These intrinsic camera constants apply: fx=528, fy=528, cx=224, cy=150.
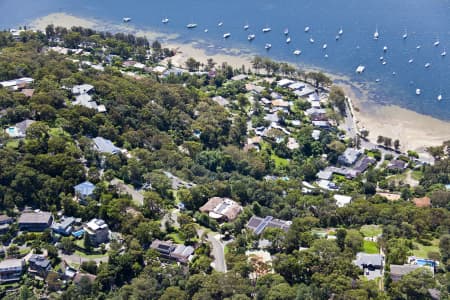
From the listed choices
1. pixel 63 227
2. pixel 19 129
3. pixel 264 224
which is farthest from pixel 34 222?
Answer: pixel 264 224

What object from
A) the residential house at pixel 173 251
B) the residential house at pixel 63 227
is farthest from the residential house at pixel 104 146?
the residential house at pixel 173 251

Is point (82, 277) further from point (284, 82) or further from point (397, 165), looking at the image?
point (284, 82)

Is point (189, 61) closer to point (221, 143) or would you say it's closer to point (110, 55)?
point (110, 55)

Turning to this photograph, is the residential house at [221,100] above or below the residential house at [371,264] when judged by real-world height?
below

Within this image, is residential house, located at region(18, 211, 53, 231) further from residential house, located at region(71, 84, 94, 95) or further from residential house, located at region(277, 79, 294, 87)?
residential house, located at region(277, 79, 294, 87)

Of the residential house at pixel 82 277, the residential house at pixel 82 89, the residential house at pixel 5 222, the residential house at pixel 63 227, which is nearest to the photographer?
the residential house at pixel 82 277

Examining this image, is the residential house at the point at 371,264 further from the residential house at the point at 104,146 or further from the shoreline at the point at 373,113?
the shoreline at the point at 373,113

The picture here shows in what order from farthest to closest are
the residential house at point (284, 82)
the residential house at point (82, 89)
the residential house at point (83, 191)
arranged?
1. the residential house at point (284, 82)
2. the residential house at point (82, 89)
3. the residential house at point (83, 191)

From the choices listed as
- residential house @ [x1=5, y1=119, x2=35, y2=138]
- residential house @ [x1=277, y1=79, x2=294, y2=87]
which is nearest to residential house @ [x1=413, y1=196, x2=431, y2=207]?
residential house @ [x1=277, y1=79, x2=294, y2=87]
